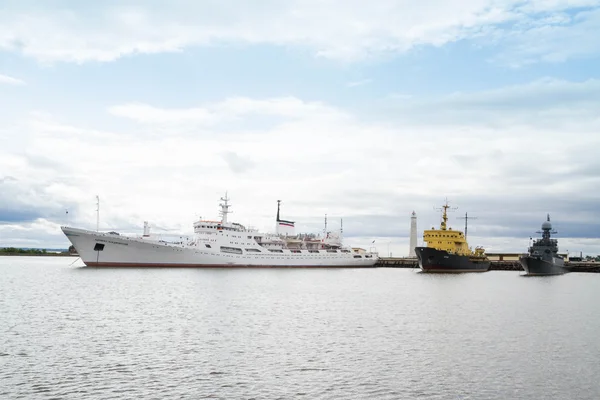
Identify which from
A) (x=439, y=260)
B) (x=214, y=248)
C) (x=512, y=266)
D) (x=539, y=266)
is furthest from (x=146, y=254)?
(x=512, y=266)

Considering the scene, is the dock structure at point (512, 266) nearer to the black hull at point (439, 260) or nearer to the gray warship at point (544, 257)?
the gray warship at point (544, 257)

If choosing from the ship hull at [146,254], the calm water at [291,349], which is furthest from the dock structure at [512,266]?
the calm water at [291,349]

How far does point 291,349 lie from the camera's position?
74.6 ft

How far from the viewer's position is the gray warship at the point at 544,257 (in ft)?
294

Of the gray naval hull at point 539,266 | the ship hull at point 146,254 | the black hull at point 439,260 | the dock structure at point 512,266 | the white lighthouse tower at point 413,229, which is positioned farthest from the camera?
the white lighthouse tower at point 413,229

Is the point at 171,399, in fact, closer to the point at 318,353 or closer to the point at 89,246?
the point at 318,353

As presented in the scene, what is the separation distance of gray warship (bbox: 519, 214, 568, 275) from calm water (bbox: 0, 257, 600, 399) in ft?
168

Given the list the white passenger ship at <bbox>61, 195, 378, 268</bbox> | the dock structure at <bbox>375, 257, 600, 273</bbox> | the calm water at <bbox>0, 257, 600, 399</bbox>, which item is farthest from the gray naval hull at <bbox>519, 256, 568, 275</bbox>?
the calm water at <bbox>0, 257, 600, 399</bbox>

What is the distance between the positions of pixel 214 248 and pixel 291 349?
6406 centimetres

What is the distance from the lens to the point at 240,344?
2358 centimetres

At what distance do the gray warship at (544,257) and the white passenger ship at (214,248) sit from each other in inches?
1321

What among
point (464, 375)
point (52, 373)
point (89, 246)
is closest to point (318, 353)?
point (464, 375)

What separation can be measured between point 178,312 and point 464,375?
19176 mm

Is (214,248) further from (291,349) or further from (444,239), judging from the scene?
(291,349)
